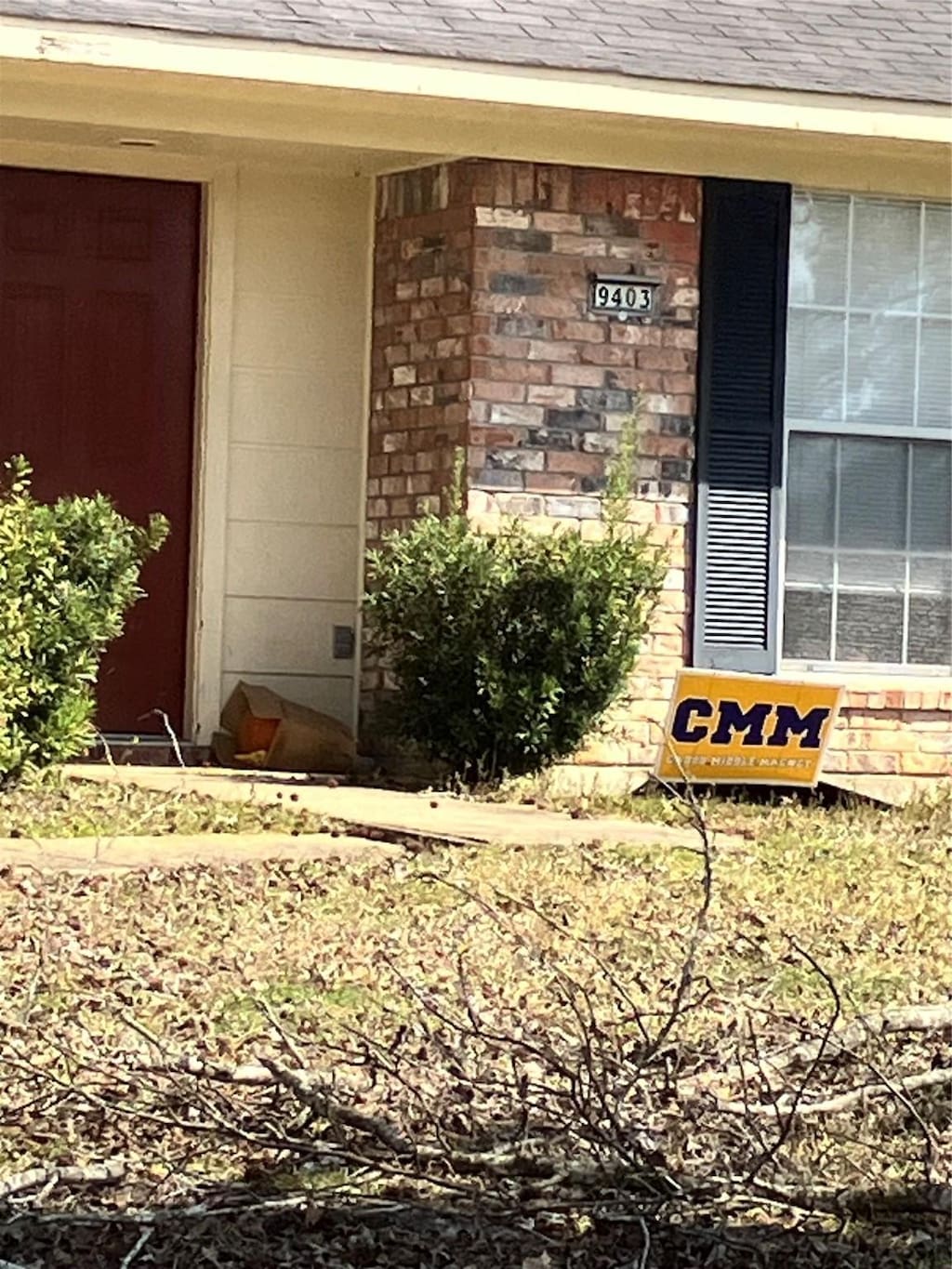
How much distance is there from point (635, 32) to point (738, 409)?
1.61 m

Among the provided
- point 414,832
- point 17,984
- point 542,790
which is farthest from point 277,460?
point 17,984

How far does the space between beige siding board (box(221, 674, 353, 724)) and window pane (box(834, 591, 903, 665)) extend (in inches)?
84.5

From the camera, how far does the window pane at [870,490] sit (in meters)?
10.4

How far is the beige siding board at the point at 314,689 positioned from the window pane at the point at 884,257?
2.78 meters

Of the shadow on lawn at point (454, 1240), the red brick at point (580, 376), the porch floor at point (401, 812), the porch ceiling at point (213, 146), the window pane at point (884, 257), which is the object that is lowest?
the shadow on lawn at point (454, 1240)

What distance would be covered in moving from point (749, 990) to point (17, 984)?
1.68 m

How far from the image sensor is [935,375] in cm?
1045

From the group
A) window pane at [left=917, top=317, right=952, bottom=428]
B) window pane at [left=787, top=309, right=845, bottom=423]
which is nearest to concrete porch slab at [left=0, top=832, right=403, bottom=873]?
window pane at [left=787, top=309, right=845, bottom=423]

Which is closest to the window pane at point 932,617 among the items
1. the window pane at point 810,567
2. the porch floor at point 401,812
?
the window pane at point 810,567

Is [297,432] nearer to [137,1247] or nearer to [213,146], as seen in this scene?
[213,146]

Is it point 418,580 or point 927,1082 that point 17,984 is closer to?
point 927,1082

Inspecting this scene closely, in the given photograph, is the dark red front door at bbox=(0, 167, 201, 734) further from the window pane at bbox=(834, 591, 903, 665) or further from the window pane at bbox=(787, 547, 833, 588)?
the window pane at bbox=(834, 591, 903, 665)

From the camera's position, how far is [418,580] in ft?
30.9

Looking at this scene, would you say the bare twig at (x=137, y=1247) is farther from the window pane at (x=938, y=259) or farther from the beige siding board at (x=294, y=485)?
the window pane at (x=938, y=259)
